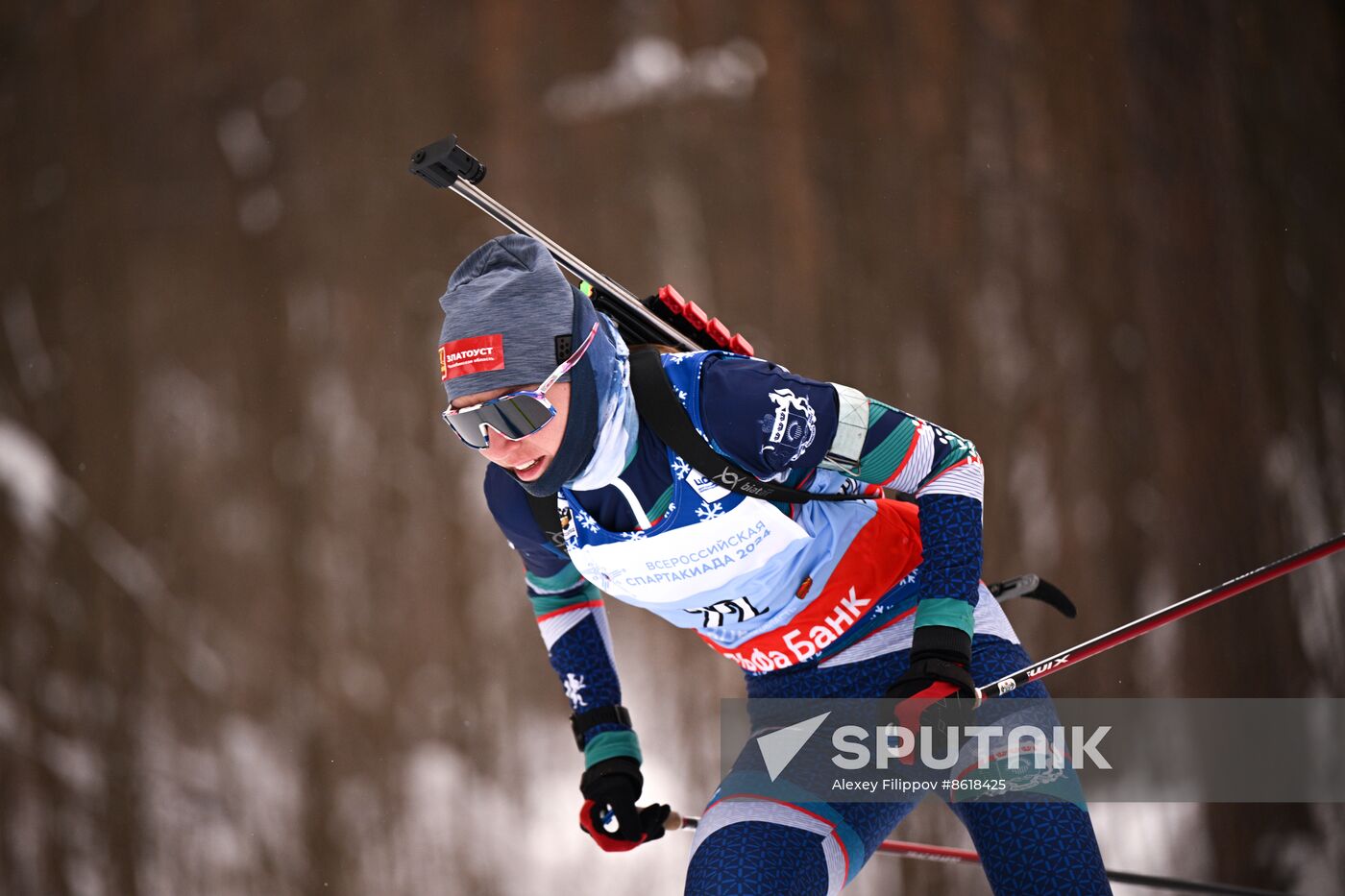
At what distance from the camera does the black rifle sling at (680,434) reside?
156 centimetres

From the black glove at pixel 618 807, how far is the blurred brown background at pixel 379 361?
1172mm

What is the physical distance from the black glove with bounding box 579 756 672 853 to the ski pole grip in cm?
92

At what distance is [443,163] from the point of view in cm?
171

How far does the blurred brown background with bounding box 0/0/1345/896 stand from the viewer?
296 cm

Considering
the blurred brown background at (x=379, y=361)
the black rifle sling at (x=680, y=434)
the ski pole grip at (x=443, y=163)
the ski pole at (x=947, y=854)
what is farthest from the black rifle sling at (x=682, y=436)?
the blurred brown background at (x=379, y=361)

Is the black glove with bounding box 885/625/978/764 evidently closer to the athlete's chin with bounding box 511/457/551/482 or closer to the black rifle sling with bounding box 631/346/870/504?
the black rifle sling with bounding box 631/346/870/504

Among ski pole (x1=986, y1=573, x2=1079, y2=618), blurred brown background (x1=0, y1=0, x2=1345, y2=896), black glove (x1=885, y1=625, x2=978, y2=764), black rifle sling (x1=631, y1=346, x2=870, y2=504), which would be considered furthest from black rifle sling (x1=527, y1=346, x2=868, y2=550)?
blurred brown background (x1=0, y1=0, x2=1345, y2=896)

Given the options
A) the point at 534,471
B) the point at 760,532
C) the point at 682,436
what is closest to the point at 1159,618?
the point at 760,532

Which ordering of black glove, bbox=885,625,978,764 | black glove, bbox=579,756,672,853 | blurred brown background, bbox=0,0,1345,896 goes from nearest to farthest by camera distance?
black glove, bbox=885,625,978,764 → black glove, bbox=579,756,672,853 → blurred brown background, bbox=0,0,1345,896

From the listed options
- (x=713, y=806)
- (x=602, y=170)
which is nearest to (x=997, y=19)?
(x=602, y=170)

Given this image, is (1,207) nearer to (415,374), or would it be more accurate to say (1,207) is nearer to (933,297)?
(415,374)

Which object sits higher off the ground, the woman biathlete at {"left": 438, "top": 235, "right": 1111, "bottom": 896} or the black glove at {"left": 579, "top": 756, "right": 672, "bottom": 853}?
the woman biathlete at {"left": 438, "top": 235, "right": 1111, "bottom": 896}

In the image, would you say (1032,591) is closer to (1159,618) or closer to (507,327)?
(1159,618)

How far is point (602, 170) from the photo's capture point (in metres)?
3.12
